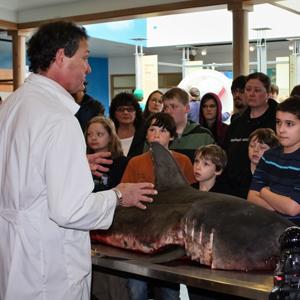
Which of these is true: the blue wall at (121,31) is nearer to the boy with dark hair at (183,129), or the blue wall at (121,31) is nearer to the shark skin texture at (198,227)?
the boy with dark hair at (183,129)

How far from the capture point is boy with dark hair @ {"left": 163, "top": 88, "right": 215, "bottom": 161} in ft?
10.7

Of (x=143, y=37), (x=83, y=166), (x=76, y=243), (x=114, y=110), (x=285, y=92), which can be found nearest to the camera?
(x=83, y=166)

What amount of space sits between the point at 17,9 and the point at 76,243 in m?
6.30

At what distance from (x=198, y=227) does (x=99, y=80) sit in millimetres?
14084

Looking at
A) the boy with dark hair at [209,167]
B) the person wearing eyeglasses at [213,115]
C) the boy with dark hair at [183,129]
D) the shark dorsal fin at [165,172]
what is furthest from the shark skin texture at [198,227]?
the person wearing eyeglasses at [213,115]

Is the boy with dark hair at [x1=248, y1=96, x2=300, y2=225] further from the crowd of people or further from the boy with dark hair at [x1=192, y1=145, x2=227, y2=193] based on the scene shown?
the boy with dark hair at [x1=192, y1=145, x2=227, y2=193]

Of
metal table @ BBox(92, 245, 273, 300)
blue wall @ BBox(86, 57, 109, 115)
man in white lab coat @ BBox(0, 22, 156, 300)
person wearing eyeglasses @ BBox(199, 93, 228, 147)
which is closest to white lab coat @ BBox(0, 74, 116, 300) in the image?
man in white lab coat @ BBox(0, 22, 156, 300)

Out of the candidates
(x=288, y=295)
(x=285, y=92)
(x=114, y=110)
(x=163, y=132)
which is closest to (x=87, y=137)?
(x=163, y=132)

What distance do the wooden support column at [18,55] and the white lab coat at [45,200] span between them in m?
6.15

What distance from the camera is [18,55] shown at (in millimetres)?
7824

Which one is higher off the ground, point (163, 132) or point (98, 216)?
point (163, 132)

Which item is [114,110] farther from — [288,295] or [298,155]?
[288,295]

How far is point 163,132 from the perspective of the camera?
291cm

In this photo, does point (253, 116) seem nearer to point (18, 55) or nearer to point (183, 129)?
point (183, 129)
